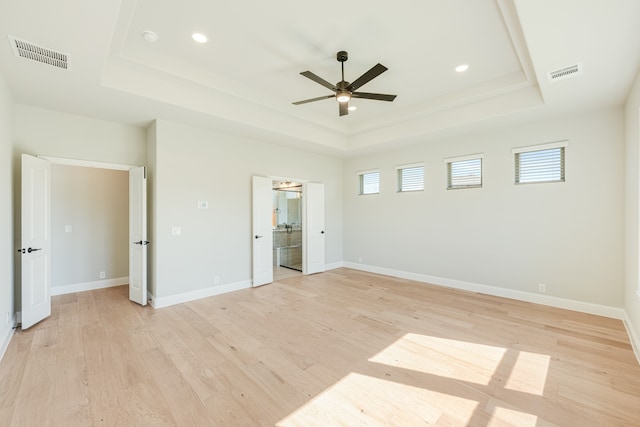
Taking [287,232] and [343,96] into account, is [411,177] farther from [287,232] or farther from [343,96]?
[287,232]

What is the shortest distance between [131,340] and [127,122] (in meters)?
3.25

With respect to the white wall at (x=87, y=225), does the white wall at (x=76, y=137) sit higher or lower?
higher

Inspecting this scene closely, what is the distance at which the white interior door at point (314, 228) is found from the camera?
20.7 ft

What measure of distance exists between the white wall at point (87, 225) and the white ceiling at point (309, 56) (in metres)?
1.72

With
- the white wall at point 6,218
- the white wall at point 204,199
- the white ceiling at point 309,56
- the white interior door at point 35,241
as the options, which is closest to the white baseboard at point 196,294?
the white wall at point 204,199

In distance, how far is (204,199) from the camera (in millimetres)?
4711

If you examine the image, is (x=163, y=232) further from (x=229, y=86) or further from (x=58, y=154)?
(x=229, y=86)

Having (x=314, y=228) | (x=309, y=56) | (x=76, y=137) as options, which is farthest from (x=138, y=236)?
(x=309, y=56)

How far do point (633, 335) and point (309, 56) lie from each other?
4811 millimetres

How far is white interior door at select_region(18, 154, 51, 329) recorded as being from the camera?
10.8ft

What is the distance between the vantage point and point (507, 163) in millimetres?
4590

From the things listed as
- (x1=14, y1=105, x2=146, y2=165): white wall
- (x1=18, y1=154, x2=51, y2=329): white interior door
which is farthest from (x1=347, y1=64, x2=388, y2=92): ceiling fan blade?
(x1=18, y1=154, x2=51, y2=329): white interior door

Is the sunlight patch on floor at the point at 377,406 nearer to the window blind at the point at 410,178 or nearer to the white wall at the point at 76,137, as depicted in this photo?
the window blind at the point at 410,178

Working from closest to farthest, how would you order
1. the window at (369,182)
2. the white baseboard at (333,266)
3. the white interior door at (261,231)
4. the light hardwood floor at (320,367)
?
the light hardwood floor at (320,367) → the white interior door at (261,231) → the window at (369,182) → the white baseboard at (333,266)
